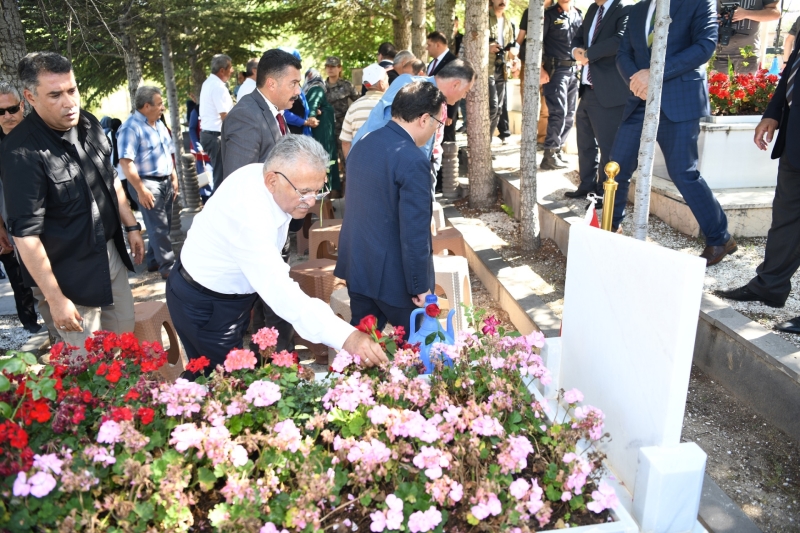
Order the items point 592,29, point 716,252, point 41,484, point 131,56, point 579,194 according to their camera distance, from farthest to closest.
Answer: point 131,56 < point 579,194 < point 592,29 < point 716,252 < point 41,484

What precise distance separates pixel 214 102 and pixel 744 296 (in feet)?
19.7

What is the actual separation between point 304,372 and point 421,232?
45.7 inches

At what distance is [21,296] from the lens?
17.3 feet

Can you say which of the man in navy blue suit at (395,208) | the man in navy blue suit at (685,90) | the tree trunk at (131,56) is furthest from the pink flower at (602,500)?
the tree trunk at (131,56)

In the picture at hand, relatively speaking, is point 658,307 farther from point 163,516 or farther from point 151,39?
point 151,39

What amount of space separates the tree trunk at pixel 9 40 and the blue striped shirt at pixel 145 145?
2.95ft

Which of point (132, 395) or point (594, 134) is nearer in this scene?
point (132, 395)

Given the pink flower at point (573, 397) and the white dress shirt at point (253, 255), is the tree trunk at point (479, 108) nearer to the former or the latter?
the white dress shirt at point (253, 255)

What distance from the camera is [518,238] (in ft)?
21.1

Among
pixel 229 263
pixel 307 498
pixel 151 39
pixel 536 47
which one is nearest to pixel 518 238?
pixel 536 47

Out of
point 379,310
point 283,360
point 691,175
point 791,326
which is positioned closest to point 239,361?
point 283,360

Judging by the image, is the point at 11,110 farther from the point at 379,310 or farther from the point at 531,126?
the point at 531,126

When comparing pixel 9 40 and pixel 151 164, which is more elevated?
pixel 9 40

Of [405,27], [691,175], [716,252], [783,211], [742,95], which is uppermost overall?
[405,27]
